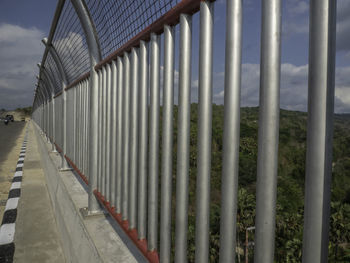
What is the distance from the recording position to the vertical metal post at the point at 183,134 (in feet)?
4.39

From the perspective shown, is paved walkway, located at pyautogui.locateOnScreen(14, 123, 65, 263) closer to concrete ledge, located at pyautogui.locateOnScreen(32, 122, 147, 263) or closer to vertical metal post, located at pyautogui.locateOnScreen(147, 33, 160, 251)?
concrete ledge, located at pyautogui.locateOnScreen(32, 122, 147, 263)

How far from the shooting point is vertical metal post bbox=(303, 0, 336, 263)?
0.77m

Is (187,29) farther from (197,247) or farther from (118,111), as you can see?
(118,111)

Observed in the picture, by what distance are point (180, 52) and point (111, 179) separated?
1360mm

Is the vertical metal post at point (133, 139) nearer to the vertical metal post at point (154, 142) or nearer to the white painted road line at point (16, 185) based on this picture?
the vertical metal post at point (154, 142)

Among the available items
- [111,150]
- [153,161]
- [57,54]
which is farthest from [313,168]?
[57,54]

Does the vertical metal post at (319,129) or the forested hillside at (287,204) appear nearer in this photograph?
the vertical metal post at (319,129)

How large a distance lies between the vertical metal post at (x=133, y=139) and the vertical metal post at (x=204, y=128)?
0.73m

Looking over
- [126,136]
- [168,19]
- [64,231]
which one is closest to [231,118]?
[168,19]

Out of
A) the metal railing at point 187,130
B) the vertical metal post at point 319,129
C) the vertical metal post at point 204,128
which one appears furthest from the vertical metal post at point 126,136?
the vertical metal post at point 319,129

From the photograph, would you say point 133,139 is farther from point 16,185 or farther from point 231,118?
point 16,185

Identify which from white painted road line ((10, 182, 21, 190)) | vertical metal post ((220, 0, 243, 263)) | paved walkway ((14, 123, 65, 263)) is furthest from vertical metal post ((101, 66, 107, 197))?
white painted road line ((10, 182, 21, 190))

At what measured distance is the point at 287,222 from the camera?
40.8 meters

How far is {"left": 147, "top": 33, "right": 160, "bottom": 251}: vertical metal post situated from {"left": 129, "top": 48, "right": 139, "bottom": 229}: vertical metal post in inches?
9.7
